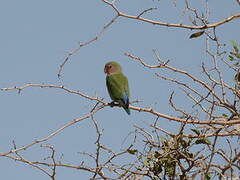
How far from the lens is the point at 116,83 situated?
23.5 ft

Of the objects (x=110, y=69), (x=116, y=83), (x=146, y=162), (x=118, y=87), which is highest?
(x=110, y=69)

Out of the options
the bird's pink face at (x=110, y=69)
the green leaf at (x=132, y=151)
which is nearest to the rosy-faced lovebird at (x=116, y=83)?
the bird's pink face at (x=110, y=69)

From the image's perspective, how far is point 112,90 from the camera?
7.04 meters

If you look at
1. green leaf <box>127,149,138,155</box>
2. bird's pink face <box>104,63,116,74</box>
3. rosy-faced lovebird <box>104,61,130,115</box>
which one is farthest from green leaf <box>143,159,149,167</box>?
bird's pink face <box>104,63,116,74</box>


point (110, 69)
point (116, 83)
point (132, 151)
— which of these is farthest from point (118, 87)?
point (132, 151)

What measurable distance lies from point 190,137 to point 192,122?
4.5 inches

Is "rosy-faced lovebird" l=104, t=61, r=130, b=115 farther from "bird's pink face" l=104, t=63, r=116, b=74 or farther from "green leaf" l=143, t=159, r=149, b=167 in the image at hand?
"green leaf" l=143, t=159, r=149, b=167

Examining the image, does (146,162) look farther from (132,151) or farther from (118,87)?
(118,87)

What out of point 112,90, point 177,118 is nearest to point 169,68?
point 177,118

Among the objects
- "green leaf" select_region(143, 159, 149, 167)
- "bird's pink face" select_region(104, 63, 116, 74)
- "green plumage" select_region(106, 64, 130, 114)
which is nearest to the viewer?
"green leaf" select_region(143, 159, 149, 167)

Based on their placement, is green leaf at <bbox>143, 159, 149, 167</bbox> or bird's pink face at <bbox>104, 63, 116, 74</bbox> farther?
bird's pink face at <bbox>104, 63, 116, 74</bbox>

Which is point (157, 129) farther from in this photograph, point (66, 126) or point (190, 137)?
point (66, 126)

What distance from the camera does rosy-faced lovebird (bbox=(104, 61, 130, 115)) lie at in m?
6.70

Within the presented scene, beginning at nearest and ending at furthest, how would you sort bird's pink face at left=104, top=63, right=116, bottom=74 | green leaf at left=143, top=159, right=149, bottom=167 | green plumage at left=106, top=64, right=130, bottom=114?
green leaf at left=143, top=159, right=149, bottom=167
green plumage at left=106, top=64, right=130, bottom=114
bird's pink face at left=104, top=63, right=116, bottom=74
